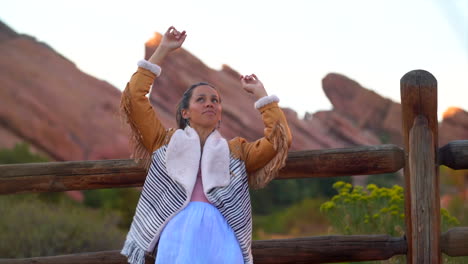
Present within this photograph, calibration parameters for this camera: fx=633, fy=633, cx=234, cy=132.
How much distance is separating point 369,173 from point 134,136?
1.32 m

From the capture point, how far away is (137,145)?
2994mm

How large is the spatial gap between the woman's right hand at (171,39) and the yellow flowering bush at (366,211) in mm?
1964

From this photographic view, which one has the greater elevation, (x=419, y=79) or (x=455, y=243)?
(x=419, y=79)

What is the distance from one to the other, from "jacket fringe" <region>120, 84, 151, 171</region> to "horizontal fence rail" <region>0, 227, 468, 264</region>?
29.8 inches

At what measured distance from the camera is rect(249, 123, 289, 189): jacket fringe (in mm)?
2852

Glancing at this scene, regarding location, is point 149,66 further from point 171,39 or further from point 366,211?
point 366,211

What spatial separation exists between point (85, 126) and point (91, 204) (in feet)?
24.0

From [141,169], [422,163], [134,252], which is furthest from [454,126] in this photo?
[134,252]

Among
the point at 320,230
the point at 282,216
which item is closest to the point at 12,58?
the point at 282,216

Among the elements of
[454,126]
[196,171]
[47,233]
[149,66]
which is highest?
[149,66]

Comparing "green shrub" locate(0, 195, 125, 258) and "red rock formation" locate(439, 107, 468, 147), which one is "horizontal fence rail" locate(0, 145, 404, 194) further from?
"red rock formation" locate(439, 107, 468, 147)

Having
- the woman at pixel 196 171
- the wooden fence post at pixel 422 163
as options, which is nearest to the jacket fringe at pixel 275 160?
the woman at pixel 196 171

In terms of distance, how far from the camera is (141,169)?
3.46 metres

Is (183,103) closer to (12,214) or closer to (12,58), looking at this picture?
(12,214)
